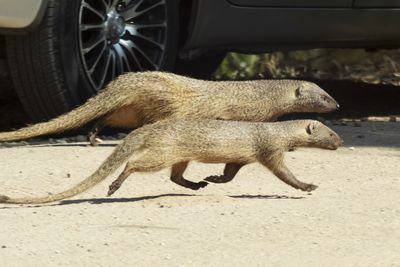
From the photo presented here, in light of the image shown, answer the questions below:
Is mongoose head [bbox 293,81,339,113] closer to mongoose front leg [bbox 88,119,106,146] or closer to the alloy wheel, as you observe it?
the alloy wheel

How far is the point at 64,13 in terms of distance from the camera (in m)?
7.40

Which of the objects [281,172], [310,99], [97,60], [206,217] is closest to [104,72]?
[97,60]

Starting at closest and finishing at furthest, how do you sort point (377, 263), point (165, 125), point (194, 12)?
point (377, 263) → point (165, 125) → point (194, 12)

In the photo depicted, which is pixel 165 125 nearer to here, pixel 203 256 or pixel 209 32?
pixel 203 256

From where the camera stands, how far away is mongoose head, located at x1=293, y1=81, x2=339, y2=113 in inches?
319

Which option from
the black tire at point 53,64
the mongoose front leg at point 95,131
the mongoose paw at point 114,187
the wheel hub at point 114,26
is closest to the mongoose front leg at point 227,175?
the mongoose paw at point 114,187

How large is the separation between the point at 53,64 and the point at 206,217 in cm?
207

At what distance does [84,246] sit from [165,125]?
1.20 metres

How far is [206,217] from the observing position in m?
5.69

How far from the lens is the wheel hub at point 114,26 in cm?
775

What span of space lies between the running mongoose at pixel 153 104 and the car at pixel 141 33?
0.26m

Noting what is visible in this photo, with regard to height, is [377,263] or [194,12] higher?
[194,12]

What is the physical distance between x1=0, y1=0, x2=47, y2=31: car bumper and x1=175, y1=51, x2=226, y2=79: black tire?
2.68m

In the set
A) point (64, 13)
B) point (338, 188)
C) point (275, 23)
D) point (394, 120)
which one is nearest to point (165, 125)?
point (338, 188)
